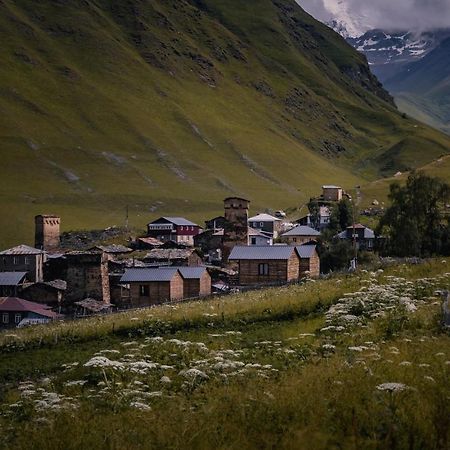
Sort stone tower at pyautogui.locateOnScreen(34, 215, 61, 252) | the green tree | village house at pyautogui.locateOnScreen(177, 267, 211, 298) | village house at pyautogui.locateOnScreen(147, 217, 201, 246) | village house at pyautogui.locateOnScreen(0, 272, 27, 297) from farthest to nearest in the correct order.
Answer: village house at pyautogui.locateOnScreen(147, 217, 201, 246) < stone tower at pyautogui.locateOnScreen(34, 215, 61, 252) < village house at pyautogui.locateOnScreen(0, 272, 27, 297) < the green tree < village house at pyautogui.locateOnScreen(177, 267, 211, 298)

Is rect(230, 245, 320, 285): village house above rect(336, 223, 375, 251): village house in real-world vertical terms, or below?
below

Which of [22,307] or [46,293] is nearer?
[22,307]

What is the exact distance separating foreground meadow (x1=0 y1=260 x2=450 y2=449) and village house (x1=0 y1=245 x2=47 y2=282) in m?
48.4

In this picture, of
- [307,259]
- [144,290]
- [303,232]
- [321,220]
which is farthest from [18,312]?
[321,220]

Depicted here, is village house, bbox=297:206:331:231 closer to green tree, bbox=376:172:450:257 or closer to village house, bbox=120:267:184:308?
green tree, bbox=376:172:450:257

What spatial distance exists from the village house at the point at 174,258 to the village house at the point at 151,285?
19.8 metres

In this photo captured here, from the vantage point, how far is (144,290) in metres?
59.1

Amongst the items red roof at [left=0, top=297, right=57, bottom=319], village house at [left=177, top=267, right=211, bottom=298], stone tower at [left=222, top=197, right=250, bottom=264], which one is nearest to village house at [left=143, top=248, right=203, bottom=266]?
stone tower at [left=222, top=197, right=250, bottom=264]

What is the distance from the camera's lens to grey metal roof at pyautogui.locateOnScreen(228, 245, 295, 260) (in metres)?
59.8

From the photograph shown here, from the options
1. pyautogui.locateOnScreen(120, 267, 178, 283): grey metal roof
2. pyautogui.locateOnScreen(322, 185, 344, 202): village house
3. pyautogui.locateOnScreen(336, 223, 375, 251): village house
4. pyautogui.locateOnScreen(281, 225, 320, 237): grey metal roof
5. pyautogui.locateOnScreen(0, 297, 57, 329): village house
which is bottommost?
pyautogui.locateOnScreen(0, 297, 57, 329): village house

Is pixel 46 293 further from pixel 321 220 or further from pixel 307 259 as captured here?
pixel 321 220

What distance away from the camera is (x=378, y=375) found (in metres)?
13.7

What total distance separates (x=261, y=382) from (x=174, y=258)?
2615 inches

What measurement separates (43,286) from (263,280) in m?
21.5
